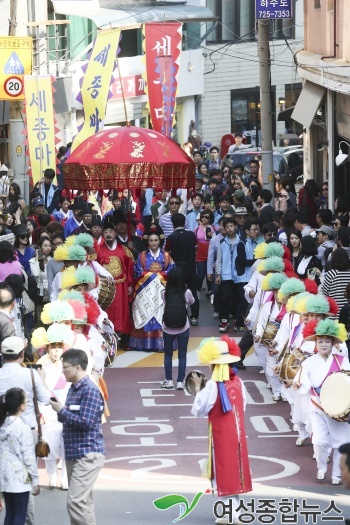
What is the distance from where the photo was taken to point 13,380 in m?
10.8

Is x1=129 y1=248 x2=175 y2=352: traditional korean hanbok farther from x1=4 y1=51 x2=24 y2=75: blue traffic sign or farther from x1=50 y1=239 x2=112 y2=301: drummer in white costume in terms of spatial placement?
x1=4 y1=51 x2=24 y2=75: blue traffic sign

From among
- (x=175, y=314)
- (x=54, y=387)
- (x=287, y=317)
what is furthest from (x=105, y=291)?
(x=54, y=387)

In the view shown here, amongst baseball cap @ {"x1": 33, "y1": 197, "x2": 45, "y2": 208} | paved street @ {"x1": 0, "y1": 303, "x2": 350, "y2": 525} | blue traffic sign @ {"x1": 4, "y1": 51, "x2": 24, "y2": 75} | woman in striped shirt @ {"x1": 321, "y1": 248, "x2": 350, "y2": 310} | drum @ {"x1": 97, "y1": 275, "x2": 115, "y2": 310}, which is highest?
blue traffic sign @ {"x1": 4, "y1": 51, "x2": 24, "y2": 75}

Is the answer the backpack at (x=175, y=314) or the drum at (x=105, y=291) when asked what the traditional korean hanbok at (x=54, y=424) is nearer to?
the backpack at (x=175, y=314)

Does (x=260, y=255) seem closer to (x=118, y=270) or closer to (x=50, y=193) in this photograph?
(x=118, y=270)

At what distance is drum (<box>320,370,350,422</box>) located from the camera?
12.0m

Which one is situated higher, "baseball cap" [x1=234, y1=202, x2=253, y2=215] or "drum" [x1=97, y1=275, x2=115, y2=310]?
"baseball cap" [x1=234, y1=202, x2=253, y2=215]

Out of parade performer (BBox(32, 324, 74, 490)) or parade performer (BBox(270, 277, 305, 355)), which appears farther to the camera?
parade performer (BBox(270, 277, 305, 355))

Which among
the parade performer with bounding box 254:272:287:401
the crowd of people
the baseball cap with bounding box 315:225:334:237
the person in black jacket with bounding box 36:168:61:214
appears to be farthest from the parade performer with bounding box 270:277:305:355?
the person in black jacket with bounding box 36:168:61:214

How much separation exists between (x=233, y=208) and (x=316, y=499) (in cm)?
1095

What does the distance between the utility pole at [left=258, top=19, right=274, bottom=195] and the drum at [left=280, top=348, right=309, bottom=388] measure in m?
11.5

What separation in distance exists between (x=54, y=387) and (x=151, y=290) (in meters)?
6.19

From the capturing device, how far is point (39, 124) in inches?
985

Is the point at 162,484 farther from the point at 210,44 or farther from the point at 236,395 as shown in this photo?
the point at 210,44
